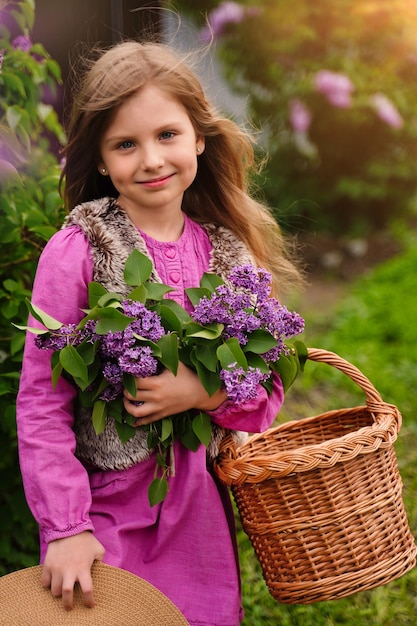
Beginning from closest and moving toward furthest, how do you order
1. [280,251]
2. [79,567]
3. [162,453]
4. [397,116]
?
[79,567], [162,453], [280,251], [397,116]

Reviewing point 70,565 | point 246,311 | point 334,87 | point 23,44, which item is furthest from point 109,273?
point 334,87

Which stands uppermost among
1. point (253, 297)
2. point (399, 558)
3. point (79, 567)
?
point (253, 297)

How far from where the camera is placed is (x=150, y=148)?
68.8 inches

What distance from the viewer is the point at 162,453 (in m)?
1.72

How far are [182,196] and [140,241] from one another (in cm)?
27

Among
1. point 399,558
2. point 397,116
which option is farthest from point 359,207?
point 399,558

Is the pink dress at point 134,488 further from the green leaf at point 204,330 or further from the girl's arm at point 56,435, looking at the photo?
the green leaf at point 204,330

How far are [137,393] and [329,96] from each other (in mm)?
5004

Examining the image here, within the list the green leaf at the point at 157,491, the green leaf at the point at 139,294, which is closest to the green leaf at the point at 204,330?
the green leaf at the point at 139,294

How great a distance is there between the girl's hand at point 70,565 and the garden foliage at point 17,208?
1.82ft

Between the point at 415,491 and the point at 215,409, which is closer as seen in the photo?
the point at 215,409

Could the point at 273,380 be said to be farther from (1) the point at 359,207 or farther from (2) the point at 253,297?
(1) the point at 359,207

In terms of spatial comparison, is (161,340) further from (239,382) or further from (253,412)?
(253,412)

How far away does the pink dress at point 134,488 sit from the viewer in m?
1.66
